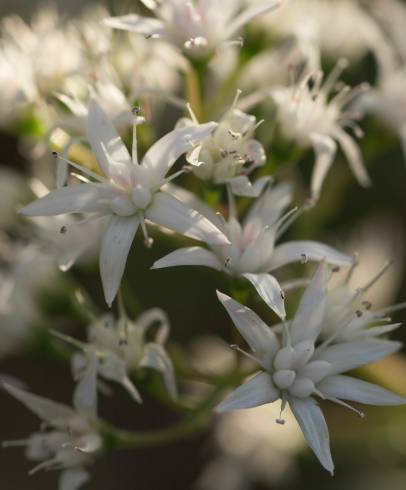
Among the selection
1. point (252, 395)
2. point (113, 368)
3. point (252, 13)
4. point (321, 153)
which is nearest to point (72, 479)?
point (113, 368)

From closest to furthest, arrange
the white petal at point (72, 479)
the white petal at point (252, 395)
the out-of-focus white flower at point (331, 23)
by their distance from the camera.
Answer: the white petal at point (252, 395)
the white petal at point (72, 479)
the out-of-focus white flower at point (331, 23)

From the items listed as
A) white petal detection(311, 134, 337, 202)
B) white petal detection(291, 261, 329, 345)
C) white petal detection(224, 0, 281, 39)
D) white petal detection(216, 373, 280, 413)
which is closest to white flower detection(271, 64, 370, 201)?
white petal detection(311, 134, 337, 202)

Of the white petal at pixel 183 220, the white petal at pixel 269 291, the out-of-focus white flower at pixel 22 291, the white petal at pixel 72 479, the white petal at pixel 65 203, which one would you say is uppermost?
the white petal at pixel 183 220

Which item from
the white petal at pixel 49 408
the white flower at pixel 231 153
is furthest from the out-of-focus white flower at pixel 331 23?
the white petal at pixel 49 408

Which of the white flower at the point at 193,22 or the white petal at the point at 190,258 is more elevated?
the white flower at the point at 193,22

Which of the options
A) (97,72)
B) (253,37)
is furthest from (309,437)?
(253,37)

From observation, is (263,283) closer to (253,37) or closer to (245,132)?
(245,132)

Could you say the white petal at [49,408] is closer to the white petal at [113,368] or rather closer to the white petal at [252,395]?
the white petal at [113,368]
